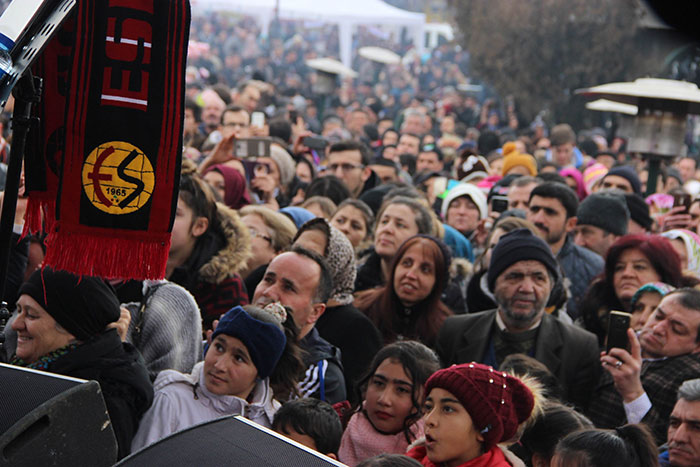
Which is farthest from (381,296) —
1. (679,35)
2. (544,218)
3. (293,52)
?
(293,52)

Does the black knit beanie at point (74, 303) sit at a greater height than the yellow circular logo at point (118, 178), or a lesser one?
lesser

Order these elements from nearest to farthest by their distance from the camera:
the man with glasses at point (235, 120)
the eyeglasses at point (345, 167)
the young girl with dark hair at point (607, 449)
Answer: the young girl with dark hair at point (607, 449) < the eyeglasses at point (345, 167) < the man with glasses at point (235, 120)

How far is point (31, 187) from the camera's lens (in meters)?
2.62

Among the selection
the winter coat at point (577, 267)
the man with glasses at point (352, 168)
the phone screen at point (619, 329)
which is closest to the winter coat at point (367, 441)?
the phone screen at point (619, 329)

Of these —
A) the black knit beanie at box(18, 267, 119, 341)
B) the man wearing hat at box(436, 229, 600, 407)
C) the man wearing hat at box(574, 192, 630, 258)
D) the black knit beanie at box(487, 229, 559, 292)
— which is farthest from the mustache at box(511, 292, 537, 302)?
the man wearing hat at box(574, 192, 630, 258)

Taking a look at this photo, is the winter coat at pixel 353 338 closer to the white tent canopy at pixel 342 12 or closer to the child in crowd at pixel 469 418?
the child in crowd at pixel 469 418

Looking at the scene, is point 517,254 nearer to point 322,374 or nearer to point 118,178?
point 322,374

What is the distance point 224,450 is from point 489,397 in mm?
1444

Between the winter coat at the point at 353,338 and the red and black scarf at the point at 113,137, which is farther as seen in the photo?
the winter coat at the point at 353,338

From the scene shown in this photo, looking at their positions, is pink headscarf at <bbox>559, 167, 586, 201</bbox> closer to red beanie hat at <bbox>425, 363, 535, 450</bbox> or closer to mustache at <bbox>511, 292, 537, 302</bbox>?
mustache at <bbox>511, 292, 537, 302</bbox>

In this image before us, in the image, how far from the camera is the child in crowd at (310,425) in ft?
11.6

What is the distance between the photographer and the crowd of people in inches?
134

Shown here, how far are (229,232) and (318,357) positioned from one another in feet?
2.90

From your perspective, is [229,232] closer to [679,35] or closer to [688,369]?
[688,369]
